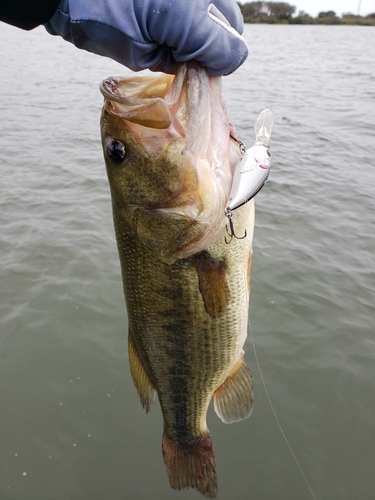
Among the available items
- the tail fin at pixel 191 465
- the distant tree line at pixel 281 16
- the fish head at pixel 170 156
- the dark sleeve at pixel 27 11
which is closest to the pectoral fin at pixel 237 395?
the tail fin at pixel 191 465

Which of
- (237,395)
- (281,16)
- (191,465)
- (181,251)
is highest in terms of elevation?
(281,16)

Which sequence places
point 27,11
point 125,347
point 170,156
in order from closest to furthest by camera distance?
point 27,11
point 170,156
point 125,347

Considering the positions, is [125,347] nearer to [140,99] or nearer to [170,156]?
[170,156]

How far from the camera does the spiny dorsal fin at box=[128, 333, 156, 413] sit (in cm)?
231

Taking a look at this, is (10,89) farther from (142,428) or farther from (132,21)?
(132,21)

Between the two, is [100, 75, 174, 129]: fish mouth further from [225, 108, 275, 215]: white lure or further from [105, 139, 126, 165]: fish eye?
[225, 108, 275, 215]: white lure

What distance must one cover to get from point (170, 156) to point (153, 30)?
475mm

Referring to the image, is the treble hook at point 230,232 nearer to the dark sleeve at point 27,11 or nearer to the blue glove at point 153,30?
the blue glove at point 153,30

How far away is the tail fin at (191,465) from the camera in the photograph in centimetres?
240

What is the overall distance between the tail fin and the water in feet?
1.97

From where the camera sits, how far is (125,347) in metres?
3.90

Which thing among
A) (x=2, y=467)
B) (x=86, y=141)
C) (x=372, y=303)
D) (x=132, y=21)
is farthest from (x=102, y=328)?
(x=86, y=141)

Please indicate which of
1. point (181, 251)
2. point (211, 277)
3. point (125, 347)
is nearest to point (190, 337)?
point (211, 277)

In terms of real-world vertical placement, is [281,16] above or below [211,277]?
above
